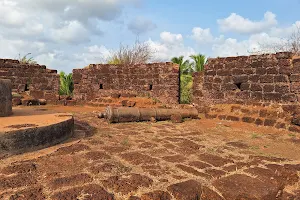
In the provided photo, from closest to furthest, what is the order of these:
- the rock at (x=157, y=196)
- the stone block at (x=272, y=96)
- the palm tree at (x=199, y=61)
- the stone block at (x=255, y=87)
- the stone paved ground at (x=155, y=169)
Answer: the rock at (x=157, y=196) < the stone paved ground at (x=155, y=169) < the stone block at (x=272, y=96) < the stone block at (x=255, y=87) < the palm tree at (x=199, y=61)

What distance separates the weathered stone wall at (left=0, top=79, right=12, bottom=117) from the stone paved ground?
145 centimetres

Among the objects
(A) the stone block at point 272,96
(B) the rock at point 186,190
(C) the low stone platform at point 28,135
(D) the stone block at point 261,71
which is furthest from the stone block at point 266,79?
(C) the low stone platform at point 28,135

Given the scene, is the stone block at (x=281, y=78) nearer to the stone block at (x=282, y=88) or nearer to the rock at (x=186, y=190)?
the stone block at (x=282, y=88)

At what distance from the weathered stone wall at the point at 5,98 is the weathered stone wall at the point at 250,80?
5.58 metres

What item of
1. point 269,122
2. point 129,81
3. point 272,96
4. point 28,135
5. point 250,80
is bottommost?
point 269,122

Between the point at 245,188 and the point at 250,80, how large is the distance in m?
5.06

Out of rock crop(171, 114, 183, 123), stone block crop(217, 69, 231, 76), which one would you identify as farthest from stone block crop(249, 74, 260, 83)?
rock crop(171, 114, 183, 123)

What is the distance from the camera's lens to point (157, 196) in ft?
7.16

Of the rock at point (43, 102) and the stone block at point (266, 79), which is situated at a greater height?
the stone block at point (266, 79)

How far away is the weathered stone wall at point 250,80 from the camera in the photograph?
20.1 ft

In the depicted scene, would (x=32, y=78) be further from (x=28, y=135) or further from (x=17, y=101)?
(x=28, y=135)

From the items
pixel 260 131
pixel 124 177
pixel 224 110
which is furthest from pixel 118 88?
pixel 124 177

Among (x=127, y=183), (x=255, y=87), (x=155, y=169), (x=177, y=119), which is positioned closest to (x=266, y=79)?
(x=255, y=87)

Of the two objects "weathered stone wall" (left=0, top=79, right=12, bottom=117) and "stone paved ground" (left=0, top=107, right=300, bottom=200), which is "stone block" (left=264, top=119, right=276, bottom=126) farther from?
"weathered stone wall" (left=0, top=79, right=12, bottom=117)
